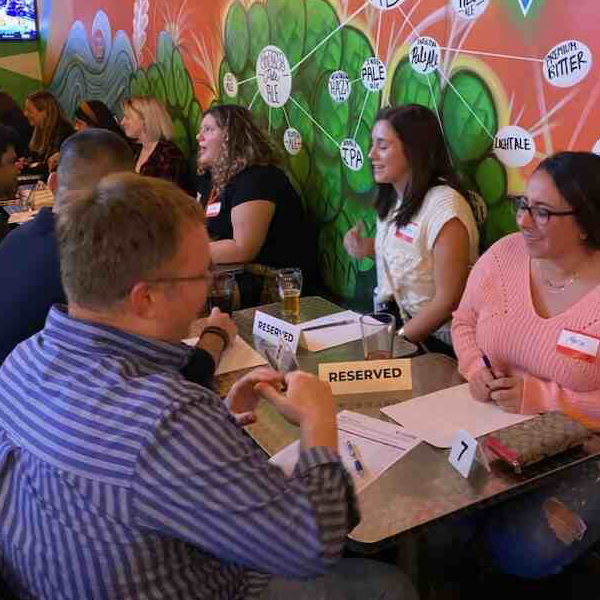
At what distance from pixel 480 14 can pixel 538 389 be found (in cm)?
139

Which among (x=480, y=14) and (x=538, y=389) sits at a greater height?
(x=480, y=14)

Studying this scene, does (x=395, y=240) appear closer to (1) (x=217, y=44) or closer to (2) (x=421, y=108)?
(2) (x=421, y=108)

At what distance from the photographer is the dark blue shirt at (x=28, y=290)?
1752mm

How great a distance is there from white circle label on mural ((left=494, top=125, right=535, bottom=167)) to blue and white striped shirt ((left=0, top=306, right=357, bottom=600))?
162cm

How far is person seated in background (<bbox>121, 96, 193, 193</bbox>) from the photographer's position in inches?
165

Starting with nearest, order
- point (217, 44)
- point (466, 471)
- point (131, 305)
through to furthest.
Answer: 1. point (131, 305)
2. point (466, 471)
3. point (217, 44)

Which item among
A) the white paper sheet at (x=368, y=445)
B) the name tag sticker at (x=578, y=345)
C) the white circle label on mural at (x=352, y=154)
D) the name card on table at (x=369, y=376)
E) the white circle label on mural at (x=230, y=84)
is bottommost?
the white paper sheet at (x=368, y=445)

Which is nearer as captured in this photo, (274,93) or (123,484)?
(123,484)

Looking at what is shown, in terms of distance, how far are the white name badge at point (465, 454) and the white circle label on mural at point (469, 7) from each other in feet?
5.27

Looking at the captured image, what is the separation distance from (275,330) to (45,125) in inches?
181

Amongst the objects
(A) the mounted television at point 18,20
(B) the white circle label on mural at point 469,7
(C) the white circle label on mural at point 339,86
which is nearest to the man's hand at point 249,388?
(B) the white circle label on mural at point 469,7

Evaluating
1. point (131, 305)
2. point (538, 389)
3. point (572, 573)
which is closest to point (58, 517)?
point (131, 305)

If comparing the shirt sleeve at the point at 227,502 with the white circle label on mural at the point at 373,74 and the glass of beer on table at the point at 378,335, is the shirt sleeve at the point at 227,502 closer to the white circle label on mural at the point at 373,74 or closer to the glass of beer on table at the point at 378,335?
the glass of beer on table at the point at 378,335

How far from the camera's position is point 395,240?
8.27 ft
